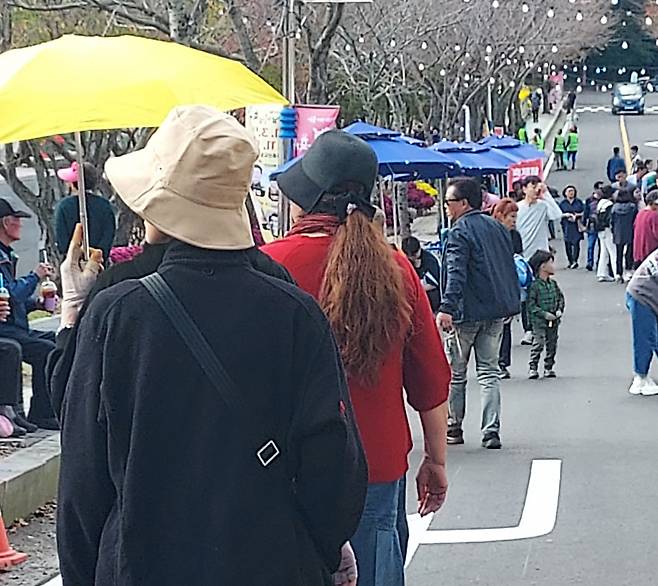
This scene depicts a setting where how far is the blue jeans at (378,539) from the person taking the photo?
13.9 feet

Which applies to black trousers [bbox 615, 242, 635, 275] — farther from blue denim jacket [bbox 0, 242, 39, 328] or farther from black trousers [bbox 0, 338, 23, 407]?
black trousers [bbox 0, 338, 23, 407]

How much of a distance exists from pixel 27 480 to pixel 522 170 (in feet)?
Result: 68.7

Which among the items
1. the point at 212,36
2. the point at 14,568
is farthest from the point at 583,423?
the point at 212,36

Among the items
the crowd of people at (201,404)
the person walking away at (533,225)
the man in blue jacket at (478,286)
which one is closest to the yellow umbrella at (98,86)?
the crowd of people at (201,404)

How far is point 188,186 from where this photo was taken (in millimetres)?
3078

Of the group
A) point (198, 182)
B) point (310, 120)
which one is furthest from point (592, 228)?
point (198, 182)

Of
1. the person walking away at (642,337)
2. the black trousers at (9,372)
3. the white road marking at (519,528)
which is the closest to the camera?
the white road marking at (519,528)

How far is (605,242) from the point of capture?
27.1 m

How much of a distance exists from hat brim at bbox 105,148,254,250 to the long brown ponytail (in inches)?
41.0

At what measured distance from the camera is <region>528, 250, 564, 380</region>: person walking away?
14.9m

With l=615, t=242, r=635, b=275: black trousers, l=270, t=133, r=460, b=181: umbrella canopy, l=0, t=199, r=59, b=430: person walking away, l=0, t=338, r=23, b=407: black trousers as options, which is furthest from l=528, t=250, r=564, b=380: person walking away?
l=615, t=242, r=635, b=275: black trousers

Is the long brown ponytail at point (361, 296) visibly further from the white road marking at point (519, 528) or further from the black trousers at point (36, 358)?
the black trousers at point (36, 358)

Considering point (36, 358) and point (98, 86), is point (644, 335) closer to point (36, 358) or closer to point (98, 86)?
point (36, 358)

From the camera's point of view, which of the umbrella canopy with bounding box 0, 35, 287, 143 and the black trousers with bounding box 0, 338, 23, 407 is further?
the black trousers with bounding box 0, 338, 23, 407
